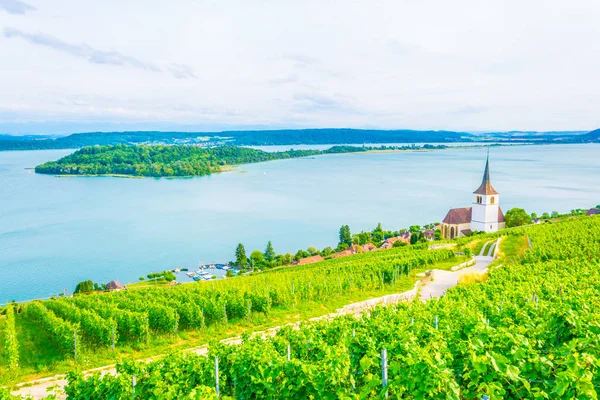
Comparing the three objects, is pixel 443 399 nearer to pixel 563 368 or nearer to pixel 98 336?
pixel 563 368

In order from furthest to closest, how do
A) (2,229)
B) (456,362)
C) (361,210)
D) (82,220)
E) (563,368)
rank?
(361,210)
(82,220)
(2,229)
(456,362)
(563,368)

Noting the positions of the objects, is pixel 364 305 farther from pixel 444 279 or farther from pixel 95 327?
pixel 95 327

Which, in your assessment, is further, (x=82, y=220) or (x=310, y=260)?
(x=82, y=220)

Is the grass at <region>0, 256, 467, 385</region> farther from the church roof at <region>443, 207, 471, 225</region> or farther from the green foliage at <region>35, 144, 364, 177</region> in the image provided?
the green foliage at <region>35, 144, 364, 177</region>

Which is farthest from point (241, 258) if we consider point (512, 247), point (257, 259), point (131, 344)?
point (131, 344)

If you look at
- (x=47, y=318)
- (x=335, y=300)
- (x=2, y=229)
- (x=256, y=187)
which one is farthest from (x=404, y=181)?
(x=47, y=318)

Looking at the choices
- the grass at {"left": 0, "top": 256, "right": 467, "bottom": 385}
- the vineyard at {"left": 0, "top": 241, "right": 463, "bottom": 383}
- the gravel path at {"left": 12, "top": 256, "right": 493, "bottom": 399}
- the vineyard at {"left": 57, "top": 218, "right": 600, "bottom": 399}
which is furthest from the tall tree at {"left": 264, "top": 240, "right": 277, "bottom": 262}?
the vineyard at {"left": 57, "top": 218, "right": 600, "bottom": 399}

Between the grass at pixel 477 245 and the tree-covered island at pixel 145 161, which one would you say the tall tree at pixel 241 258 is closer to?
the grass at pixel 477 245
